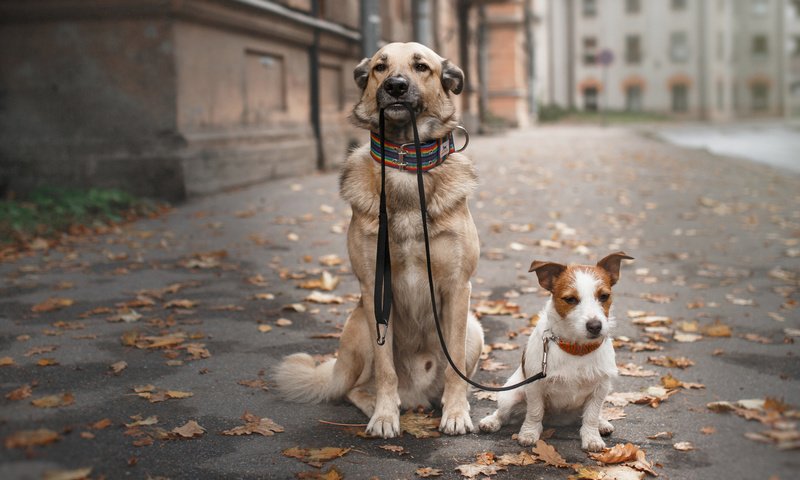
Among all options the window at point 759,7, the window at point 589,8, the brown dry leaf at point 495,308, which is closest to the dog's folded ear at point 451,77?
the brown dry leaf at point 495,308

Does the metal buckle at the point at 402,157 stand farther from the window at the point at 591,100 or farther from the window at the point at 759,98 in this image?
the window at the point at 759,98

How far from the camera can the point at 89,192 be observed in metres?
10.4

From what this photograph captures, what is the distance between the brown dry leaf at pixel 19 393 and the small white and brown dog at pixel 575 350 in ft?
8.03

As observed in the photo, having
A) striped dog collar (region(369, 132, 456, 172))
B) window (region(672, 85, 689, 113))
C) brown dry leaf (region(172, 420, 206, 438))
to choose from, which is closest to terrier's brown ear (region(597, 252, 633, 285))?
striped dog collar (region(369, 132, 456, 172))

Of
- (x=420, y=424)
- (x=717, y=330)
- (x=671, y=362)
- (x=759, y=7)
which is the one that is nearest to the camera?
(x=420, y=424)

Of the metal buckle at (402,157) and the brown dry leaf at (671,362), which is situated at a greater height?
the metal buckle at (402,157)

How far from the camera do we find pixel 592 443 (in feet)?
11.9

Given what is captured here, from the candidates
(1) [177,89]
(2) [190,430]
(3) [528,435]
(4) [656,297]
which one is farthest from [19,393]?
(1) [177,89]

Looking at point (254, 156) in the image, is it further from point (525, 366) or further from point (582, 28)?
point (582, 28)

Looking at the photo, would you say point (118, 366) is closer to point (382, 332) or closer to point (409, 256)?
point (382, 332)

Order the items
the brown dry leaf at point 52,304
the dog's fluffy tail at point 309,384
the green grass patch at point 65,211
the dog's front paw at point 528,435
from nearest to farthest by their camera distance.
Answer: the dog's front paw at point 528,435 → the dog's fluffy tail at point 309,384 → the brown dry leaf at point 52,304 → the green grass patch at point 65,211

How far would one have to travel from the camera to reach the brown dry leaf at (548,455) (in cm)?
349

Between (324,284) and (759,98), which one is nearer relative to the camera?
(324,284)

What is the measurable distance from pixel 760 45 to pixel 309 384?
75339mm
